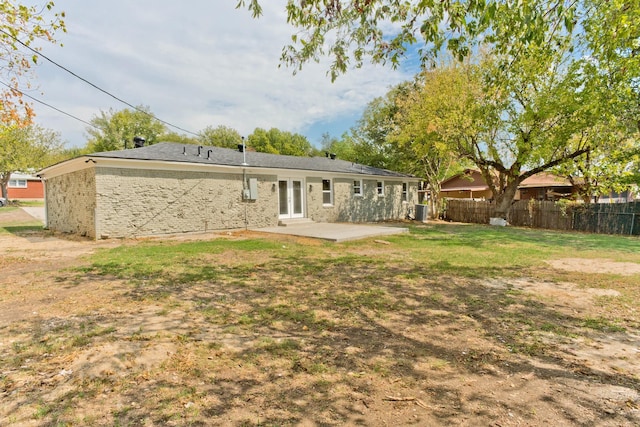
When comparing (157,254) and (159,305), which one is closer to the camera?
(159,305)

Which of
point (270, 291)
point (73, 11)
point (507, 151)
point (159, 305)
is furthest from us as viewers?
point (507, 151)

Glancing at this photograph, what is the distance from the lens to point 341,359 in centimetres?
294

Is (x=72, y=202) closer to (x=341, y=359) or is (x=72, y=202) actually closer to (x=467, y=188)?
(x=341, y=359)

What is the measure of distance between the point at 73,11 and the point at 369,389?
10109 mm

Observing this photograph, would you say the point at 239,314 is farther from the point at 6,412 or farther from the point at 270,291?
the point at 6,412

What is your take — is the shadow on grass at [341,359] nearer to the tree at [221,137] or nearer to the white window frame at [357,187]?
the white window frame at [357,187]

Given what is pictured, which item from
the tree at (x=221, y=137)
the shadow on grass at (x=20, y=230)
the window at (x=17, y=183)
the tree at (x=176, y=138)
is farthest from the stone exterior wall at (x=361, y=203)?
the window at (x=17, y=183)

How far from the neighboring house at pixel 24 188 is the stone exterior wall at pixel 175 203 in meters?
41.9

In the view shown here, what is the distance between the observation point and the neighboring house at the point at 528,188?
2545 cm

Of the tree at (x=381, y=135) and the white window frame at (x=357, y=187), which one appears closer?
the white window frame at (x=357, y=187)

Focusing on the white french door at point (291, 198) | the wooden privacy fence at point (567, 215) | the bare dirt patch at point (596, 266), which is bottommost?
the bare dirt patch at point (596, 266)

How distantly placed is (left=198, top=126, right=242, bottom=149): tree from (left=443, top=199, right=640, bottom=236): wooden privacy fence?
31089 mm

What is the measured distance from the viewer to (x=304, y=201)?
15711 mm

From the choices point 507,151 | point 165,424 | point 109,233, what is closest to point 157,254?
point 109,233
